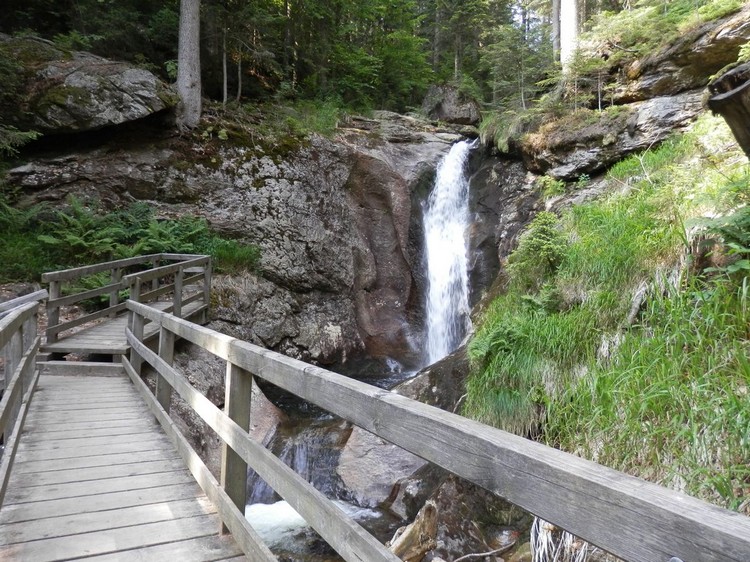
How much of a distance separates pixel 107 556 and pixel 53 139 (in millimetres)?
11567

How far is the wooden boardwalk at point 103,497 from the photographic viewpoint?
8.03ft

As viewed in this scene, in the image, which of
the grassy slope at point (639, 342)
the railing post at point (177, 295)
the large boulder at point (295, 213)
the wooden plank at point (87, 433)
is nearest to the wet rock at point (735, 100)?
the grassy slope at point (639, 342)

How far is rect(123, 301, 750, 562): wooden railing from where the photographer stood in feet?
2.52

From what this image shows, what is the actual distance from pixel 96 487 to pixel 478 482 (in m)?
3.14

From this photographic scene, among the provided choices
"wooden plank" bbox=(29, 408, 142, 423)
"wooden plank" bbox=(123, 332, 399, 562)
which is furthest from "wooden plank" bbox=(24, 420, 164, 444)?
"wooden plank" bbox=(123, 332, 399, 562)

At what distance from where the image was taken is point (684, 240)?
464cm

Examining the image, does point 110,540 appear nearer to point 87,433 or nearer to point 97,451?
point 97,451

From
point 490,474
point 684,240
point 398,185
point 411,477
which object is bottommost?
point 411,477

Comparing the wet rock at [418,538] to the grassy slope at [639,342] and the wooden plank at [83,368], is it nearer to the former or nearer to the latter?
the grassy slope at [639,342]

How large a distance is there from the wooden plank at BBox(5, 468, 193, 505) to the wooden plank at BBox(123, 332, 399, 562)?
0.72m

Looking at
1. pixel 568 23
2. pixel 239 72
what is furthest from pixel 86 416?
pixel 568 23

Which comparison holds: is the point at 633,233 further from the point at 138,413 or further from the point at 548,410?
the point at 138,413

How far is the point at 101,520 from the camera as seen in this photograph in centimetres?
273

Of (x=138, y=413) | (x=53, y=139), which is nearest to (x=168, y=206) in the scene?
(x=53, y=139)
